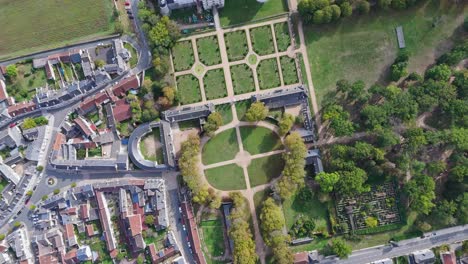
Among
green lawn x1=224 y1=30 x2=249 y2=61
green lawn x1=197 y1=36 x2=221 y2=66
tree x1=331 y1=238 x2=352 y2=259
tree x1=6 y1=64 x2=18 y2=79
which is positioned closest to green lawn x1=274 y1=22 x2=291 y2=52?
green lawn x1=224 y1=30 x2=249 y2=61

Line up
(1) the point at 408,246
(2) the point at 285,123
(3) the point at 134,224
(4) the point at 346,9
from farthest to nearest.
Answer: (4) the point at 346,9 → (1) the point at 408,246 → (2) the point at 285,123 → (3) the point at 134,224

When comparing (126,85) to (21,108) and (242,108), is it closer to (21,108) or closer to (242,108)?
(21,108)

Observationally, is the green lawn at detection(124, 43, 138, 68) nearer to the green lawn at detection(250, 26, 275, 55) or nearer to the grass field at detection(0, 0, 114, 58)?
the grass field at detection(0, 0, 114, 58)

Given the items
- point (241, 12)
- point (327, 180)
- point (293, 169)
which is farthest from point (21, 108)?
point (327, 180)

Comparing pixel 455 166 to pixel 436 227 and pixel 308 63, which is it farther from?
pixel 308 63

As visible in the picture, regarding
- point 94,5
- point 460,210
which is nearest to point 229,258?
point 460,210

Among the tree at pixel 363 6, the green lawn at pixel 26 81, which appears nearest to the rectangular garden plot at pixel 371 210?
the tree at pixel 363 6
